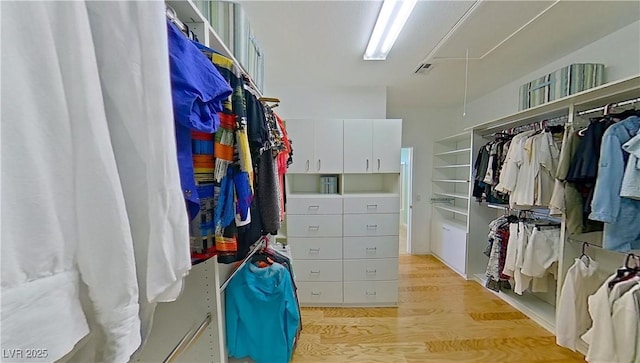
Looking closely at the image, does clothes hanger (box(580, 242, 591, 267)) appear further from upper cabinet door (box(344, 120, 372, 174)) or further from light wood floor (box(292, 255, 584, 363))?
upper cabinet door (box(344, 120, 372, 174))

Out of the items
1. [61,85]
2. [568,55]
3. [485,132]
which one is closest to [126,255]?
[61,85]

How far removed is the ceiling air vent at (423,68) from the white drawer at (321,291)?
2524 mm

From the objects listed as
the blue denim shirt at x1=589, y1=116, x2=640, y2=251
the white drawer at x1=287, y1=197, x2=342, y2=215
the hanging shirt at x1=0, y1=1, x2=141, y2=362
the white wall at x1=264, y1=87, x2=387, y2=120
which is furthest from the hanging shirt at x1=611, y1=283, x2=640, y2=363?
the white wall at x1=264, y1=87, x2=387, y2=120

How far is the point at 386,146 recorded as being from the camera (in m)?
2.79

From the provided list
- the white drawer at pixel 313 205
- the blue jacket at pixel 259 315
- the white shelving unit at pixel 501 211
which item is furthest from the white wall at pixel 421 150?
the blue jacket at pixel 259 315

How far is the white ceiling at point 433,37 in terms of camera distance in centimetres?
176

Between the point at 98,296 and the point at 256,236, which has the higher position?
the point at 98,296

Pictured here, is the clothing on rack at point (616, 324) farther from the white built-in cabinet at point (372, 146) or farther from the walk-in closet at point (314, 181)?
the white built-in cabinet at point (372, 146)

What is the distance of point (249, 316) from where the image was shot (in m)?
1.59

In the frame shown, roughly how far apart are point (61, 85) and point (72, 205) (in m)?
0.16

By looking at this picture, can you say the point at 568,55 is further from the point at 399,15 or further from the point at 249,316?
the point at 249,316

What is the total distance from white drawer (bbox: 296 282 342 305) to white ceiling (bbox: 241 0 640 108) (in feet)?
7.77

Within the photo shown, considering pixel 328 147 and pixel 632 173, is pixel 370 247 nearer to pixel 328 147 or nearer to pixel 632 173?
pixel 328 147

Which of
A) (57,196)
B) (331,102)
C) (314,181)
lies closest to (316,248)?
(314,181)
